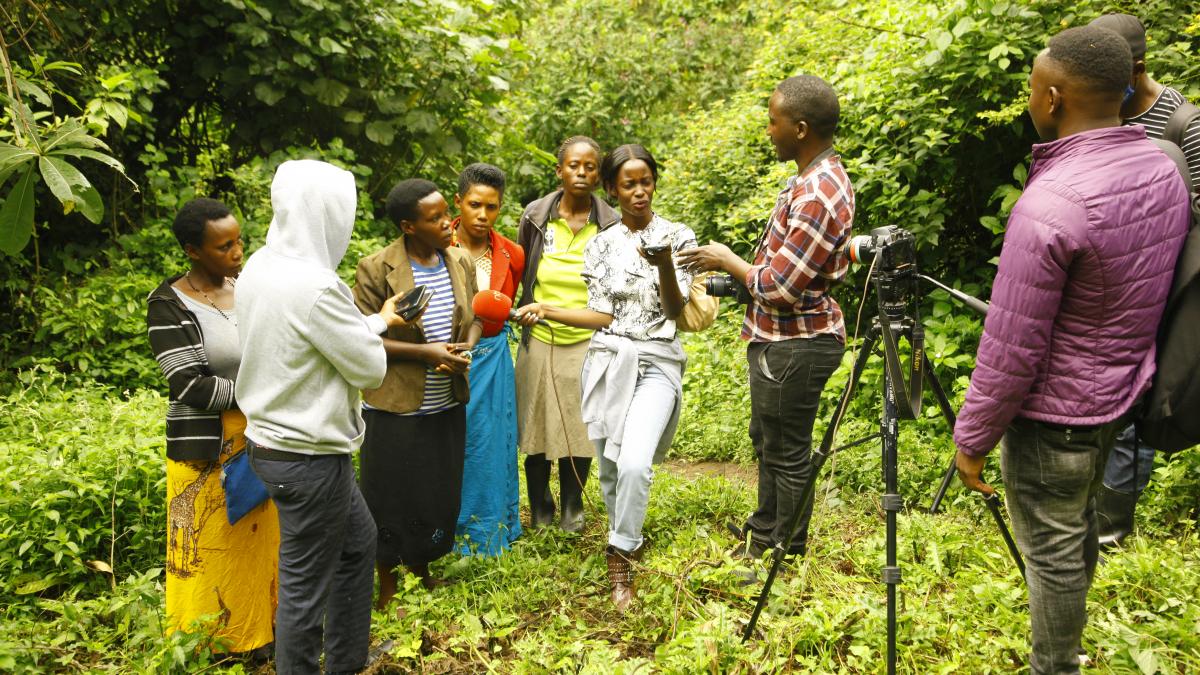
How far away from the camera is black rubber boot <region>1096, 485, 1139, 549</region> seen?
3.56 meters

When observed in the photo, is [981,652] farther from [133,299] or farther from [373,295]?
[133,299]

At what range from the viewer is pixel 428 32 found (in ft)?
24.4

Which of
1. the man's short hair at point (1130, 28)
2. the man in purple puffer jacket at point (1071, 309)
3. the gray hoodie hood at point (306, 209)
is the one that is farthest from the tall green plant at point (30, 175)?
the man's short hair at point (1130, 28)

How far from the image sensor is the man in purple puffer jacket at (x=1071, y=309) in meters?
2.17

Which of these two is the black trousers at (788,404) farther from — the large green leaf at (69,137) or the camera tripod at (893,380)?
the large green leaf at (69,137)

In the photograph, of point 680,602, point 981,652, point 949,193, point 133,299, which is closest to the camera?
point 981,652

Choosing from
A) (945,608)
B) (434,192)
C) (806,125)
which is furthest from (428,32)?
(945,608)

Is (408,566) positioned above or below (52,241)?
below

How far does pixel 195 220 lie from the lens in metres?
3.19

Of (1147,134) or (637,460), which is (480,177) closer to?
(637,460)

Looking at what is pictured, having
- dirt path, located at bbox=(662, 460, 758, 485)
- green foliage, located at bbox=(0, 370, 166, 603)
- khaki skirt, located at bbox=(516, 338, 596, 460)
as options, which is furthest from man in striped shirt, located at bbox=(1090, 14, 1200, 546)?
green foliage, located at bbox=(0, 370, 166, 603)

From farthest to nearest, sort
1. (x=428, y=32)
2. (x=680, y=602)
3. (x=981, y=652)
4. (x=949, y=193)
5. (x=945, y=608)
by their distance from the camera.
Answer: (x=428, y=32), (x=949, y=193), (x=680, y=602), (x=945, y=608), (x=981, y=652)

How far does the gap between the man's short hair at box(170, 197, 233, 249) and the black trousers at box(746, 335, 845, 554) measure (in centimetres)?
229

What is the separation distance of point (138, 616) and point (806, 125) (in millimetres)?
3428
